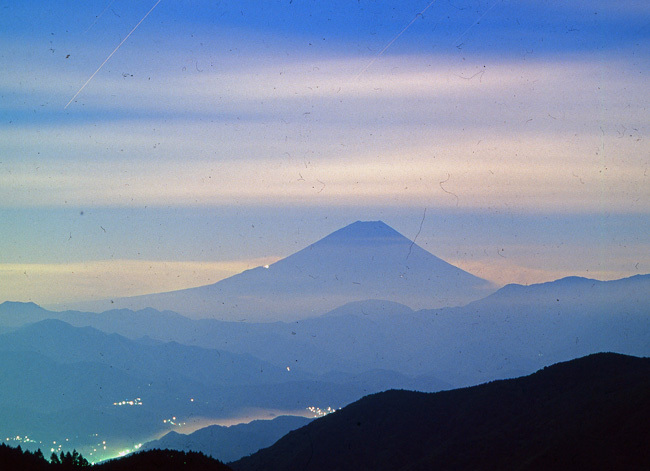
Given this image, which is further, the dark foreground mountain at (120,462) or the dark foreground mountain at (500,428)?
the dark foreground mountain at (500,428)

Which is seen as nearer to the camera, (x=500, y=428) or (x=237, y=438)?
(x=500, y=428)

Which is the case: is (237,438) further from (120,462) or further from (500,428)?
(120,462)

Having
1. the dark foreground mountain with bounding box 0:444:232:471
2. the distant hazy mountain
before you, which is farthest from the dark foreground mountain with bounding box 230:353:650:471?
the distant hazy mountain

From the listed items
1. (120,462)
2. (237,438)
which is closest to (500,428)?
(120,462)

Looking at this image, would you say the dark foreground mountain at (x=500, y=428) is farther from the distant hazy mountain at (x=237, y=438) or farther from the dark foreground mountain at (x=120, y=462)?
the distant hazy mountain at (x=237, y=438)

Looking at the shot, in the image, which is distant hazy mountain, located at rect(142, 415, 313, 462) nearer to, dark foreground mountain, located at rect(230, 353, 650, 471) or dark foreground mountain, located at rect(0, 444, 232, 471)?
dark foreground mountain, located at rect(230, 353, 650, 471)

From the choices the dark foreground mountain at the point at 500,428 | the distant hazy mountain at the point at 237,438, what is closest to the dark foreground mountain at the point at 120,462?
the dark foreground mountain at the point at 500,428
